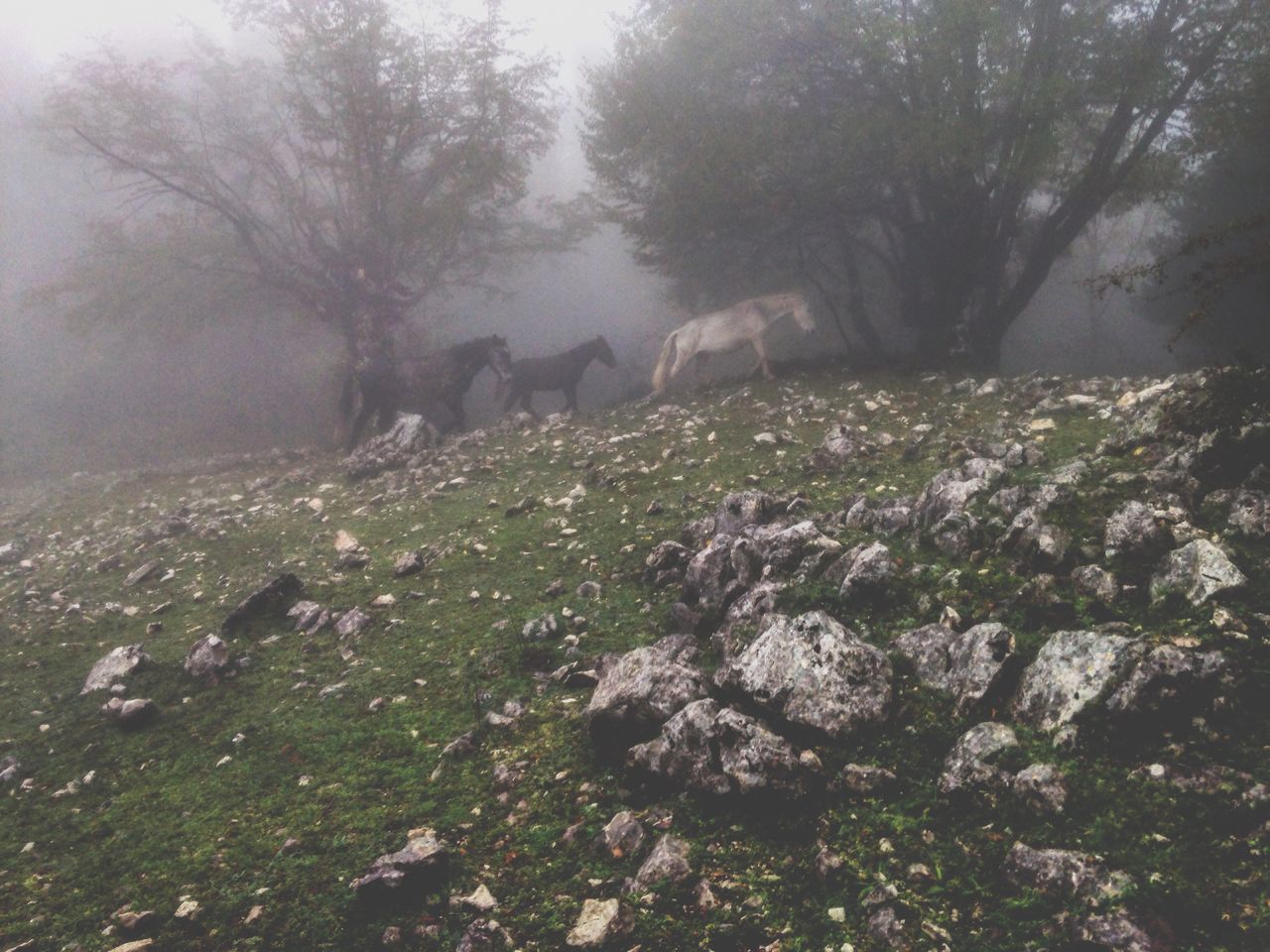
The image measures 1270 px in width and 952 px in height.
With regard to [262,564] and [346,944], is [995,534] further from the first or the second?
[262,564]

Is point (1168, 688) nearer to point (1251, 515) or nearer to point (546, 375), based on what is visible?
point (1251, 515)

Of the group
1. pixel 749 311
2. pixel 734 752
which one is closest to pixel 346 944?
pixel 734 752

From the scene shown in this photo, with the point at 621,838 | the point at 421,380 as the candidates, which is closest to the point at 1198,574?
the point at 621,838

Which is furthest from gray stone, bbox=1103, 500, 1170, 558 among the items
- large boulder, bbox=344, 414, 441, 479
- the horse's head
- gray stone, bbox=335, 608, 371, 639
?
the horse's head

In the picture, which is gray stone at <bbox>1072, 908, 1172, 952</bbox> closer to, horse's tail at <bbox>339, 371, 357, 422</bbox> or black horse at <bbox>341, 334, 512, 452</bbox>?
black horse at <bbox>341, 334, 512, 452</bbox>

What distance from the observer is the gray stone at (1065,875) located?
1.76m

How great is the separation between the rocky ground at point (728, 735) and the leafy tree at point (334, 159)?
1354 cm

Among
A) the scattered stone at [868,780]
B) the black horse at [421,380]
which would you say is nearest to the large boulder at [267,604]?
the scattered stone at [868,780]

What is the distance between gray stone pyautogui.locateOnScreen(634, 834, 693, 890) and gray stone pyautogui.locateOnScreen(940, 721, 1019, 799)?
93 centimetres

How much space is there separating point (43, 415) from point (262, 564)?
89.1 ft

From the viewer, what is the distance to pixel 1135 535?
10.4ft

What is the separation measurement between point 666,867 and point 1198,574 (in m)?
2.49

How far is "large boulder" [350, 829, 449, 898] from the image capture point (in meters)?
2.29

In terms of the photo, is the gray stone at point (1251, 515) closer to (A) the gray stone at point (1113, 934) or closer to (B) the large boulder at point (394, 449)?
(A) the gray stone at point (1113, 934)
